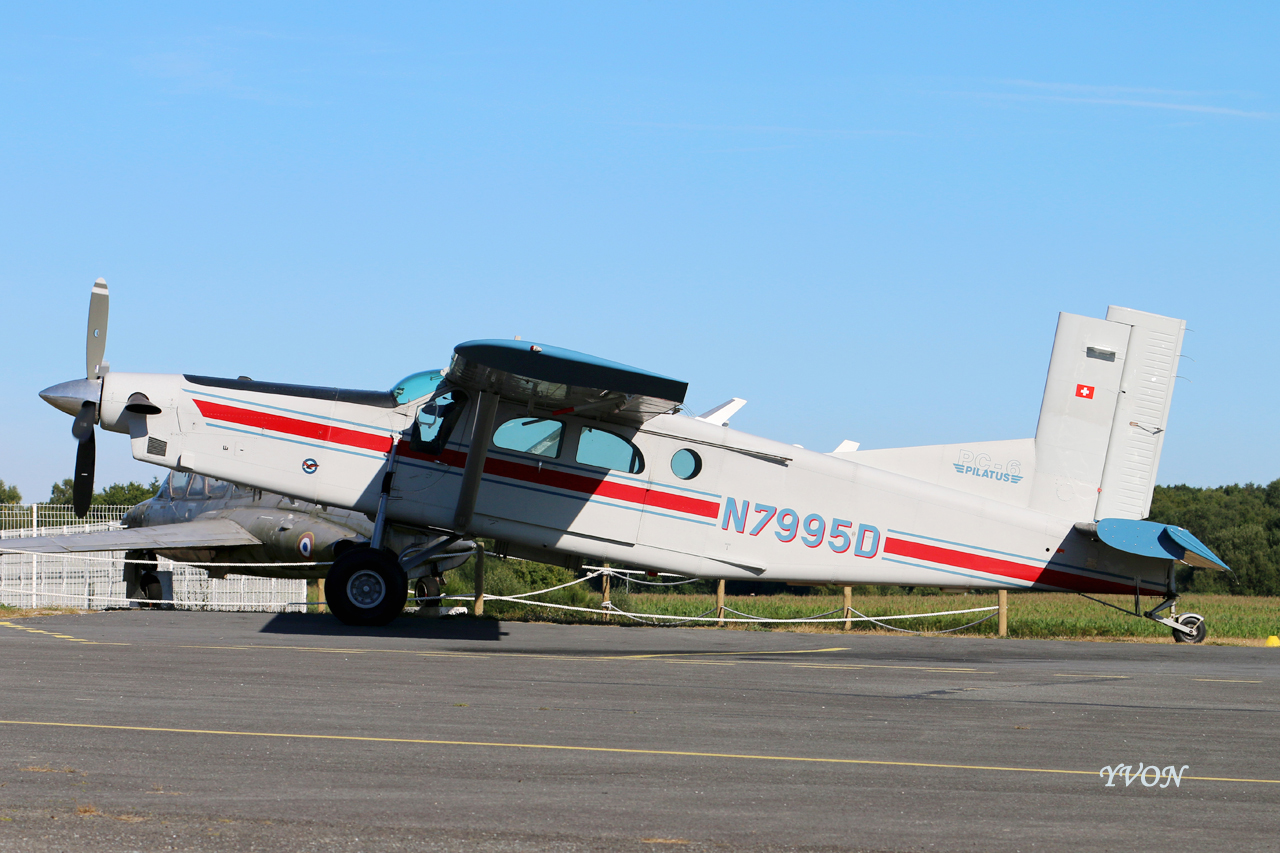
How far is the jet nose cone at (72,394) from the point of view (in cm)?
1309

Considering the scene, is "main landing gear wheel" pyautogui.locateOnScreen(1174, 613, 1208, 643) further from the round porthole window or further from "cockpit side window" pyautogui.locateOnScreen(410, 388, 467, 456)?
"cockpit side window" pyautogui.locateOnScreen(410, 388, 467, 456)

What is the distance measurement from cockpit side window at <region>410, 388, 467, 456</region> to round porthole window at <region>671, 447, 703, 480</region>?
2.59 metres

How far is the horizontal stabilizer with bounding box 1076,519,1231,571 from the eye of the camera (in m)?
13.3

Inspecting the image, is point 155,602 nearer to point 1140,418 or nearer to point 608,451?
point 608,451

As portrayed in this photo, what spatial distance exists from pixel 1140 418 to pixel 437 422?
339 inches

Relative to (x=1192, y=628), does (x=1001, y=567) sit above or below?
above

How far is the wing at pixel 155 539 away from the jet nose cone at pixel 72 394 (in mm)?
5932

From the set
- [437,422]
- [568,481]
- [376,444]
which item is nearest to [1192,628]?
[568,481]

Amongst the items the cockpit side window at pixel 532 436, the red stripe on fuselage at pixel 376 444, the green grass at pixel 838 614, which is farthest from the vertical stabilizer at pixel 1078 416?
the cockpit side window at pixel 532 436

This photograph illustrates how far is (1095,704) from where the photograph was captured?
835 centimetres

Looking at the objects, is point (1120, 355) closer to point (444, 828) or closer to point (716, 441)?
point (716, 441)

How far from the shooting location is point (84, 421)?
13086 millimetres

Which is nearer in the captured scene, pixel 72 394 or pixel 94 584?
pixel 72 394

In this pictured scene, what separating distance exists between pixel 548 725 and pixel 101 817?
9.52 ft
